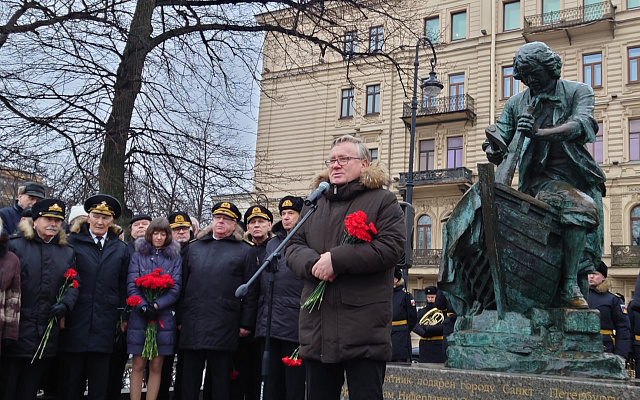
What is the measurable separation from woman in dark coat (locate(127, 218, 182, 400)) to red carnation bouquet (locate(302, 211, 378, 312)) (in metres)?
2.77

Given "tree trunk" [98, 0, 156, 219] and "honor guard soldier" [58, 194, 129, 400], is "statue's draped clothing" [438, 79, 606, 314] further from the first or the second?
"tree trunk" [98, 0, 156, 219]

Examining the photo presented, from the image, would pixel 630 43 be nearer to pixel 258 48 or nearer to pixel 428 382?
pixel 258 48

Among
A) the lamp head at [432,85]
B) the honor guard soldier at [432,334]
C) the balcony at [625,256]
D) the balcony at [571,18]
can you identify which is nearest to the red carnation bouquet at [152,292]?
the honor guard soldier at [432,334]

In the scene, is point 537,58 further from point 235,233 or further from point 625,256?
point 625,256

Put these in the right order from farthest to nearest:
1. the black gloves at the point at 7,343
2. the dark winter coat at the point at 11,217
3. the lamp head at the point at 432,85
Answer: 1. the lamp head at the point at 432,85
2. the dark winter coat at the point at 11,217
3. the black gloves at the point at 7,343

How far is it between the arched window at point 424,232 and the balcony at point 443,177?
6.51 ft

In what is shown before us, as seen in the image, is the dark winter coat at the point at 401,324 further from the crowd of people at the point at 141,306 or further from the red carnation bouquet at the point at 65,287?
the red carnation bouquet at the point at 65,287

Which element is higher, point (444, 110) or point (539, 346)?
point (444, 110)

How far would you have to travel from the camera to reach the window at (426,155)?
31484 millimetres

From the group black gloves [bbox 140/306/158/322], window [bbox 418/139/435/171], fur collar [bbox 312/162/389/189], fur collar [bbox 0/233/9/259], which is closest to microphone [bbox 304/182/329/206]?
fur collar [bbox 312/162/389/189]

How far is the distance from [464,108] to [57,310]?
1053 inches

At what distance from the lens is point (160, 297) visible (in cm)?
603

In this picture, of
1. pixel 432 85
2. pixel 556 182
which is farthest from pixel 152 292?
pixel 432 85

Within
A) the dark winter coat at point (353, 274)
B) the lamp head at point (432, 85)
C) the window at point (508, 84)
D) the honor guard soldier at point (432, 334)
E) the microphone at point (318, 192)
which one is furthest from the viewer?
the window at point (508, 84)
